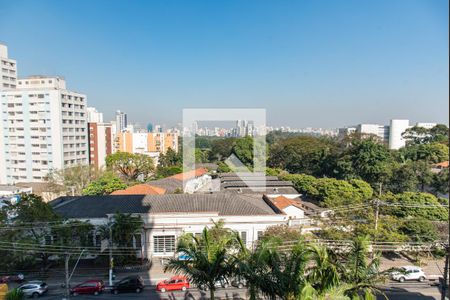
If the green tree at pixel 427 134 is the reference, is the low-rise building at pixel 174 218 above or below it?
below

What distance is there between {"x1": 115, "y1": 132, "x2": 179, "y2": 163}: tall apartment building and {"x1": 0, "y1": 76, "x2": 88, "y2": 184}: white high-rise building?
18.3 metres

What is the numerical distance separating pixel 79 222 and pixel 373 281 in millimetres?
10724

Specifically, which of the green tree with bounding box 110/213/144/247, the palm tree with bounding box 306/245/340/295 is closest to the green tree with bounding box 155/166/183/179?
the green tree with bounding box 110/213/144/247

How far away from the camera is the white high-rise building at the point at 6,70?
128 feet

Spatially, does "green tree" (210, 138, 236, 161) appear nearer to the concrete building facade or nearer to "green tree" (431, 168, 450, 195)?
the concrete building facade

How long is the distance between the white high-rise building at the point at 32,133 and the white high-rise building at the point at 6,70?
1016cm

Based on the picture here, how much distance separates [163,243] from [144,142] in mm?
44479

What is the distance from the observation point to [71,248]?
11.4 m

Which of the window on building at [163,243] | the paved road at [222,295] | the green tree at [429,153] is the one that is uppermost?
the green tree at [429,153]

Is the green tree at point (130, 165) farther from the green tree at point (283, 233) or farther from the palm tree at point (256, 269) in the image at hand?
the palm tree at point (256, 269)

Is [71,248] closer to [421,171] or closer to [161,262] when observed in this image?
[161,262]

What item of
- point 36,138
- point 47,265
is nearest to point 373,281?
point 47,265

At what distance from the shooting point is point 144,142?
2185 inches

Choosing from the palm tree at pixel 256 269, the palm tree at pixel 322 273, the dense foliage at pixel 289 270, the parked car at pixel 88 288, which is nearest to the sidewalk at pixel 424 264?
the dense foliage at pixel 289 270
